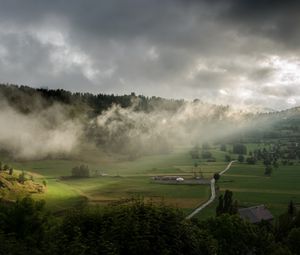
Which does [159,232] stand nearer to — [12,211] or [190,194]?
[12,211]

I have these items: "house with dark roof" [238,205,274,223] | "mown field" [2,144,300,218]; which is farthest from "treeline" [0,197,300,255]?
"mown field" [2,144,300,218]

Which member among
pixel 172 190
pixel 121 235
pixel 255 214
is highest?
pixel 121 235

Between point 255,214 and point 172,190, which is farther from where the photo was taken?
point 172,190

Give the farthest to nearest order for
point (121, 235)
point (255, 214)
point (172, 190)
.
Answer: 1. point (172, 190)
2. point (255, 214)
3. point (121, 235)

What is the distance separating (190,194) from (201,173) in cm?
5191

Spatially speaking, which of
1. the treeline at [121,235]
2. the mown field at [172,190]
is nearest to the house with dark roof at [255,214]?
the mown field at [172,190]

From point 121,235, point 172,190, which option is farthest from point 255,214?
point 121,235

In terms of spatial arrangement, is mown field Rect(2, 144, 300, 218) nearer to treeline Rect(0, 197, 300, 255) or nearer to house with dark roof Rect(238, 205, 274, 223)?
house with dark roof Rect(238, 205, 274, 223)

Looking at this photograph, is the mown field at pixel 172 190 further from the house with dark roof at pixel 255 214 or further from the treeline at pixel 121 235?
the treeline at pixel 121 235

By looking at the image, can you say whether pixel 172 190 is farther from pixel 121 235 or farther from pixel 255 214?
pixel 121 235

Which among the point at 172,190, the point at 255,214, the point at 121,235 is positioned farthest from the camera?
the point at 172,190

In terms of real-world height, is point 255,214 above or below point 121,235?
below

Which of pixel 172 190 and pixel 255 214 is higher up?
pixel 172 190

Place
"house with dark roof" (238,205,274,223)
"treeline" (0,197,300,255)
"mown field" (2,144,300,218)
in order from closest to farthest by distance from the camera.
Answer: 1. "treeline" (0,197,300,255)
2. "house with dark roof" (238,205,274,223)
3. "mown field" (2,144,300,218)
